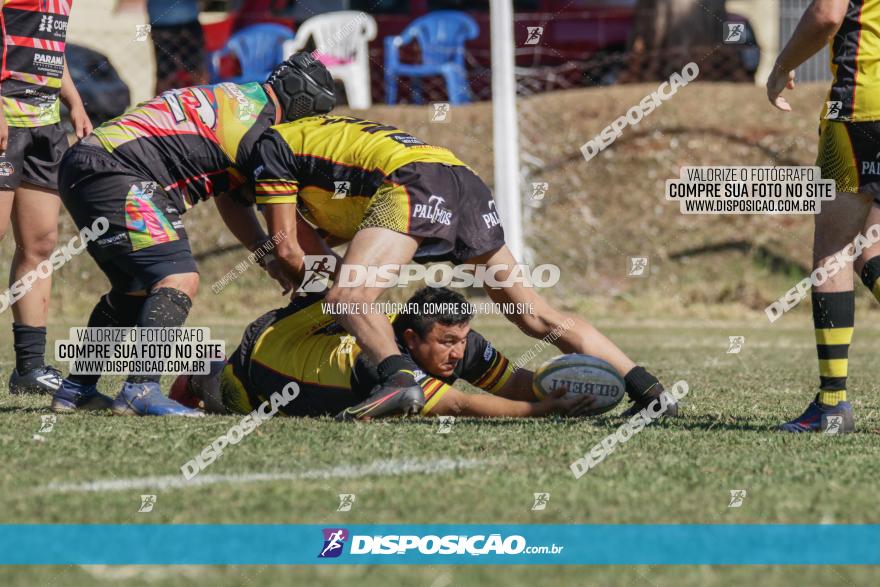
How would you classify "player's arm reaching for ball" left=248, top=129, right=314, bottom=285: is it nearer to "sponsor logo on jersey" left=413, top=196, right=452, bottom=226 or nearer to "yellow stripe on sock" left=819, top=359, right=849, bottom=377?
"sponsor logo on jersey" left=413, top=196, right=452, bottom=226

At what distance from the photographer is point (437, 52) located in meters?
18.2

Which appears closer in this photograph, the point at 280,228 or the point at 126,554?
the point at 126,554

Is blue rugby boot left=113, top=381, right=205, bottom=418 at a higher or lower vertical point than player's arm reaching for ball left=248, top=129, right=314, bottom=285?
lower

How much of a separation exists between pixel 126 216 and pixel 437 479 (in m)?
2.52

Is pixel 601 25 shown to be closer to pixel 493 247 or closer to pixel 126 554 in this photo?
pixel 493 247

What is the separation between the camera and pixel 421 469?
4.60 metres

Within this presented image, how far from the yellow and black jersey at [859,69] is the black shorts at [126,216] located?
3.23 meters

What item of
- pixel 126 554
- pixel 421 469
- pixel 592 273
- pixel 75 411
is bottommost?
pixel 592 273

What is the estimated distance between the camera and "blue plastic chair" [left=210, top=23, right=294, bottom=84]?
1844cm

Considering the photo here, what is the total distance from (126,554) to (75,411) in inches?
118

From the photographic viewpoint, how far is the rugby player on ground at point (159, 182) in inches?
241

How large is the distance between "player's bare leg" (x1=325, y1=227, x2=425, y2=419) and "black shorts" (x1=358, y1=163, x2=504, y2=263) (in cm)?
9

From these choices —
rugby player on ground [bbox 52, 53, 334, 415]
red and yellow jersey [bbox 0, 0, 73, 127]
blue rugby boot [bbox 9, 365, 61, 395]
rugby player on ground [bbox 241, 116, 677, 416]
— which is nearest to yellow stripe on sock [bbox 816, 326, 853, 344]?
rugby player on ground [bbox 241, 116, 677, 416]

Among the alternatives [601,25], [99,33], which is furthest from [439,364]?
[99,33]
